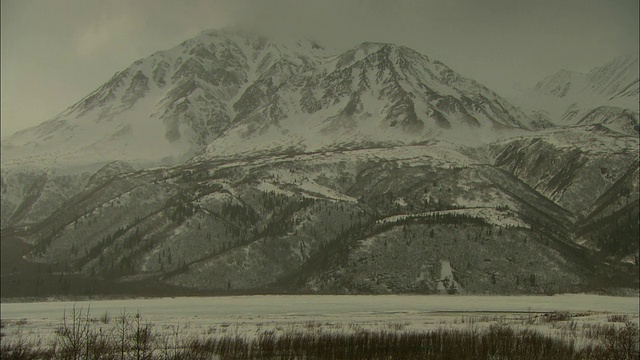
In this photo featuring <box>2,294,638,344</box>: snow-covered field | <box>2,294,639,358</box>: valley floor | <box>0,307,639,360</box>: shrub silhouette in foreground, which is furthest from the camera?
<box>2,294,638,344</box>: snow-covered field

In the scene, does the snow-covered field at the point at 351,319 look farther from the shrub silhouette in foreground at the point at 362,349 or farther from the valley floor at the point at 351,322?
the shrub silhouette in foreground at the point at 362,349

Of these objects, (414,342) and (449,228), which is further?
(449,228)

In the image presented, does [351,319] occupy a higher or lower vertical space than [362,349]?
lower

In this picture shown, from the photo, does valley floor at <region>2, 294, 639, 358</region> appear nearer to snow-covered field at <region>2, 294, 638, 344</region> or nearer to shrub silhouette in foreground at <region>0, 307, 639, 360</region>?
snow-covered field at <region>2, 294, 638, 344</region>

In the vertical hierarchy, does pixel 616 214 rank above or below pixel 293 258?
above

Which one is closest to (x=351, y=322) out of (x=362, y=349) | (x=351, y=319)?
(x=351, y=319)

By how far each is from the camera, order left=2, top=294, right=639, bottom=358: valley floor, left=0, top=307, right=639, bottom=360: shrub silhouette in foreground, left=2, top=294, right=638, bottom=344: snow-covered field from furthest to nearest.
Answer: left=2, top=294, right=638, bottom=344: snow-covered field
left=2, top=294, right=639, bottom=358: valley floor
left=0, top=307, right=639, bottom=360: shrub silhouette in foreground

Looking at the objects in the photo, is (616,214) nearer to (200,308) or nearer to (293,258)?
(293,258)

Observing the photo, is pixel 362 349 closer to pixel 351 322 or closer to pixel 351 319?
pixel 351 322

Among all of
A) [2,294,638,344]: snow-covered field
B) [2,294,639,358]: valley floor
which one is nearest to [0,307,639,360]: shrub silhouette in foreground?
[2,294,639,358]: valley floor

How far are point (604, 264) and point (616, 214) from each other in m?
38.4

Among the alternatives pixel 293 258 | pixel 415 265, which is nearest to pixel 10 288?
pixel 293 258

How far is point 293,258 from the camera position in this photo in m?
188

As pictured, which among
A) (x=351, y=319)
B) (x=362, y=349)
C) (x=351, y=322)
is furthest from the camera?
(x=351, y=319)
